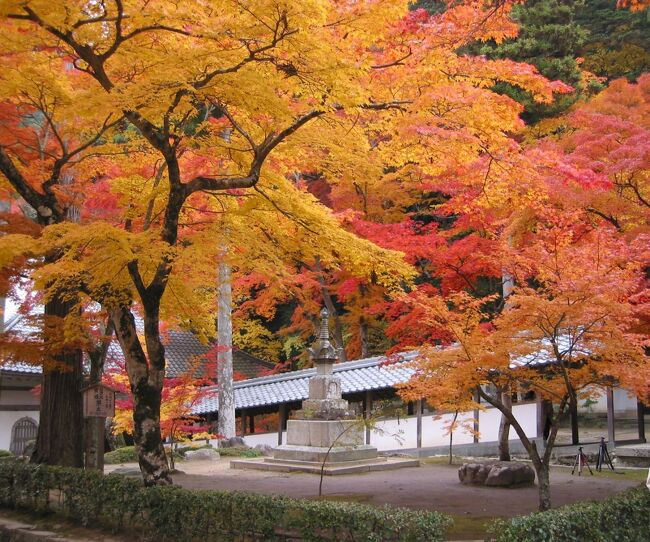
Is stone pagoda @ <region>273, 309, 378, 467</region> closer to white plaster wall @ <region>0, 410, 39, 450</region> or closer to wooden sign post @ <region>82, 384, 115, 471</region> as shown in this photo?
wooden sign post @ <region>82, 384, 115, 471</region>

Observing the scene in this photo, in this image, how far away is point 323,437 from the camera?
49.3 ft

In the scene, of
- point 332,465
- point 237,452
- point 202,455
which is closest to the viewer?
point 332,465

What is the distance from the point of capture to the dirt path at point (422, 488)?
960cm

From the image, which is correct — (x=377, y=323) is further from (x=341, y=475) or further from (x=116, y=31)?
(x=116, y=31)

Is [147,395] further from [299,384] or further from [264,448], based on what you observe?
[299,384]

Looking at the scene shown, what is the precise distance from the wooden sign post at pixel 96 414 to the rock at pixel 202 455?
7.54 meters

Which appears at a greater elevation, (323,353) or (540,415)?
(323,353)

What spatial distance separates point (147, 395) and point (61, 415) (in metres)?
3.22

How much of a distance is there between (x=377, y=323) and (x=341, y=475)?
27.4ft

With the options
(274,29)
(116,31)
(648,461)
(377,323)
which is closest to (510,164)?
(274,29)

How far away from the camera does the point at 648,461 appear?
1438cm

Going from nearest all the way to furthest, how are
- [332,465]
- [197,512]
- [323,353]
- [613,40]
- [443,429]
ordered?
[197,512]
[332,465]
[323,353]
[443,429]
[613,40]

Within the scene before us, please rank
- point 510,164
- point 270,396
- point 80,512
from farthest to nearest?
1. point 270,396
2. point 510,164
3. point 80,512

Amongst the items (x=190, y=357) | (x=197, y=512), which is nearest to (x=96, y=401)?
(x=197, y=512)
